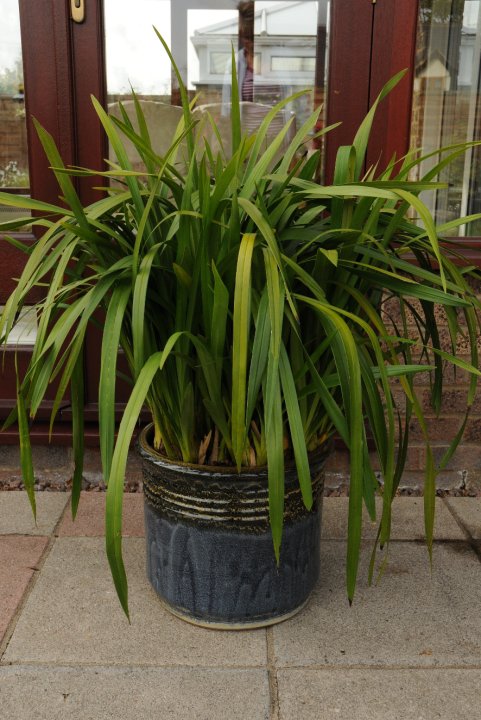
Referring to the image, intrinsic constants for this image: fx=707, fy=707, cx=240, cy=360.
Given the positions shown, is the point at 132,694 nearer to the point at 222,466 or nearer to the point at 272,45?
the point at 222,466

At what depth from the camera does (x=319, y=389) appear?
1.32 metres

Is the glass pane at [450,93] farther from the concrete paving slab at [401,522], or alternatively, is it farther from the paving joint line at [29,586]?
the paving joint line at [29,586]

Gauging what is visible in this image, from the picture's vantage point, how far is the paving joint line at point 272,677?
1290 millimetres

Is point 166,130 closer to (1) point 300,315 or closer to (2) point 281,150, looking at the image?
(2) point 281,150

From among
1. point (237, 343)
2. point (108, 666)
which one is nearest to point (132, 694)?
point (108, 666)

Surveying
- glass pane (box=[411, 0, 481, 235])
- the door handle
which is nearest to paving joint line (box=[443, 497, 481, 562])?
glass pane (box=[411, 0, 481, 235])

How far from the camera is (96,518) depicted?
2.04 metres

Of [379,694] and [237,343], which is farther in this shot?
[379,694]

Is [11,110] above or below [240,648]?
above

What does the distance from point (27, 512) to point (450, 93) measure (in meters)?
1.81

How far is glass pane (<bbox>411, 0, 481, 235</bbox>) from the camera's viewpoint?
215 centimetres

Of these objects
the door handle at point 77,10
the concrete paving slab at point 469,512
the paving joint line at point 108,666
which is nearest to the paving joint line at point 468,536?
the concrete paving slab at point 469,512

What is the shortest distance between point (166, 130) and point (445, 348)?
1114 mm

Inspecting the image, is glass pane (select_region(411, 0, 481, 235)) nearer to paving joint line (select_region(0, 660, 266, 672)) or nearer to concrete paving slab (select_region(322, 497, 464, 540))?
concrete paving slab (select_region(322, 497, 464, 540))
